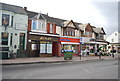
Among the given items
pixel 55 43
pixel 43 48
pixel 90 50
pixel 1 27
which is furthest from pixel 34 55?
pixel 90 50

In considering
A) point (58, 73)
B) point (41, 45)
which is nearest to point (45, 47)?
point (41, 45)

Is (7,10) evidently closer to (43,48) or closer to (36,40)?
(36,40)

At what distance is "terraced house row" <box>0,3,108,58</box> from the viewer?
20469 millimetres

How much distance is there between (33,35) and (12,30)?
347 cm

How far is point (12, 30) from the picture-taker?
21141 mm

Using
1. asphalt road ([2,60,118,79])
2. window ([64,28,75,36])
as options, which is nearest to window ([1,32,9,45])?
asphalt road ([2,60,118,79])

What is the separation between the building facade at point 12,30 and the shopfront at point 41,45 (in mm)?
1367

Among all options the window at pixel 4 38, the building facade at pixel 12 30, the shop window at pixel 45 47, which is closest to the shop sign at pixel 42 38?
the shop window at pixel 45 47

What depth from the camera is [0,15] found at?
19.9m

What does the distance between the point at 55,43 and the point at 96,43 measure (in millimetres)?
12519

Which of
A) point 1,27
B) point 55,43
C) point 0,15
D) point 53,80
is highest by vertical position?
point 0,15

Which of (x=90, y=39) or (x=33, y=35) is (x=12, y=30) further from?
(x=90, y=39)

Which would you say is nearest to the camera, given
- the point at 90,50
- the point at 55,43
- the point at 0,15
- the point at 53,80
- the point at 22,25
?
the point at 53,80

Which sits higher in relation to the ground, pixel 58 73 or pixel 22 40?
pixel 22 40
